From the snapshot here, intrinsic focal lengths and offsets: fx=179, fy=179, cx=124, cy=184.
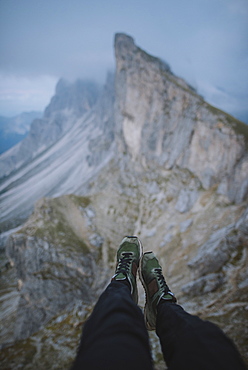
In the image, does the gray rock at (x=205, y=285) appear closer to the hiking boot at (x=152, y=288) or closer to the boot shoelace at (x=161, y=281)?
the hiking boot at (x=152, y=288)

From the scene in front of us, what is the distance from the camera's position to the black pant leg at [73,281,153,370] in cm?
223

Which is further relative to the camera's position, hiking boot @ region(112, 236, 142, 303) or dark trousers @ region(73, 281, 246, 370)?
hiking boot @ region(112, 236, 142, 303)

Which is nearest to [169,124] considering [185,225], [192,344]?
[185,225]

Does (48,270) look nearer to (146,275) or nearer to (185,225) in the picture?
(185,225)

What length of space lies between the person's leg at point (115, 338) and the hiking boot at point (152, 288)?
162 centimetres

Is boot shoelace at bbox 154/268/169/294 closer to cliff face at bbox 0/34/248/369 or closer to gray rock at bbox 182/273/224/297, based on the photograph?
cliff face at bbox 0/34/248/369

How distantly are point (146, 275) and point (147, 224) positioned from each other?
3136 cm

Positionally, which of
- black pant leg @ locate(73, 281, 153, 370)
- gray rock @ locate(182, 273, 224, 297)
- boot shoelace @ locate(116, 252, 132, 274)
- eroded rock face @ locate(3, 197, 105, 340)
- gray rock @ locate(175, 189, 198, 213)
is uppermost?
gray rock @ locate(175, 189, 198, 213)

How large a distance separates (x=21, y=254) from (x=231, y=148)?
133ft

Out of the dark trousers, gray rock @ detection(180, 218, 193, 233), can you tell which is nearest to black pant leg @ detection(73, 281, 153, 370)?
the dark trousers

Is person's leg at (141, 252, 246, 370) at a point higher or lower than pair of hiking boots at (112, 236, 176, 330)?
higher

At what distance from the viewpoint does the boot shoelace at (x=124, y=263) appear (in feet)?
19.0

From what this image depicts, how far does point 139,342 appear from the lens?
8.94 feet

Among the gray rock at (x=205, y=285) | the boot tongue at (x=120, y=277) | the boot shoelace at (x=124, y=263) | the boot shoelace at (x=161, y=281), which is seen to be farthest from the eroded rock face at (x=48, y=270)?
the boot tongue at (x=120, y=277)
